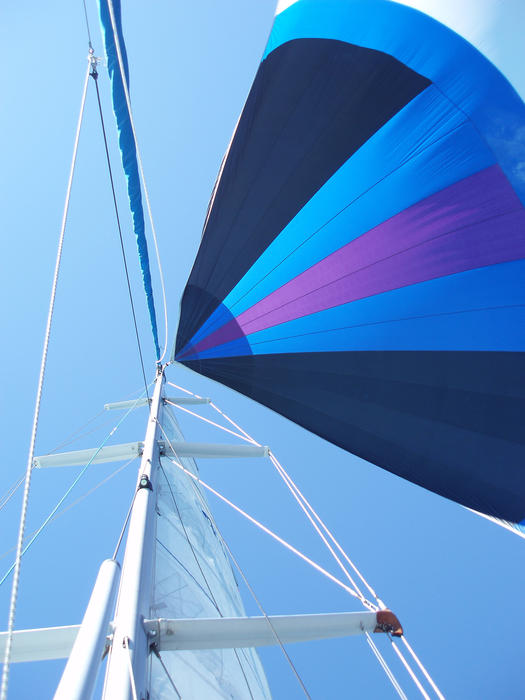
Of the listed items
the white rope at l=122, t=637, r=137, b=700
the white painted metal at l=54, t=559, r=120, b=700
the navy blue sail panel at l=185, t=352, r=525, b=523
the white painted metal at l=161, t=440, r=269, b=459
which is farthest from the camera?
the white painted metal at l=161, t=440, r=269, b=459

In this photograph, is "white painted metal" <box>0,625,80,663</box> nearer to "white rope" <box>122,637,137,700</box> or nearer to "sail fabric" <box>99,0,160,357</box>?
"white rope" <box>122,637,137,700</box>

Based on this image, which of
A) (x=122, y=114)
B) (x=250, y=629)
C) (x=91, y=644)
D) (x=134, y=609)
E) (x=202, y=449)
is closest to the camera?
(x=91, y=644)

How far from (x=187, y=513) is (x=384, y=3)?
12.3 ft

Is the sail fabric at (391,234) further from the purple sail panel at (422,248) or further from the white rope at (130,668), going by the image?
the white rope at (130,668)

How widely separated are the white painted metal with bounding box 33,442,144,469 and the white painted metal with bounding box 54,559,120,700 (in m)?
1.96

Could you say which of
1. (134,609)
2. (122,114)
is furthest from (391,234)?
(134,609)

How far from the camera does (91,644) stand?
1.17 metres

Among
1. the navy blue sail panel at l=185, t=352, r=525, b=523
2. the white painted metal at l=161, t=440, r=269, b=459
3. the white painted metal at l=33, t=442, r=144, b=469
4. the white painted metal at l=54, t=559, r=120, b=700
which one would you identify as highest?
the navy blue sail panel at l=185, t=352, r=525, b=523

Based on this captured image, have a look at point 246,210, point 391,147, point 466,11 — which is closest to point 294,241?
point 246,210

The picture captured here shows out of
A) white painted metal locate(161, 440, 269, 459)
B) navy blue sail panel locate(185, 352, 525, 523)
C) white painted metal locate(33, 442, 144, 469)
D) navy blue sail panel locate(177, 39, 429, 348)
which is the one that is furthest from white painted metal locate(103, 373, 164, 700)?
navy blue sail panel locate(177, 39, 429, 348)

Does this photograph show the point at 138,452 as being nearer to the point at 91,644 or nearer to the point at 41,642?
the point at 41,642

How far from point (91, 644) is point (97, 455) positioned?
2.34m

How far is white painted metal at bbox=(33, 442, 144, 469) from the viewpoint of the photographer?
337 centimetres

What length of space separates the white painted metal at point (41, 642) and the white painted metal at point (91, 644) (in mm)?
300
